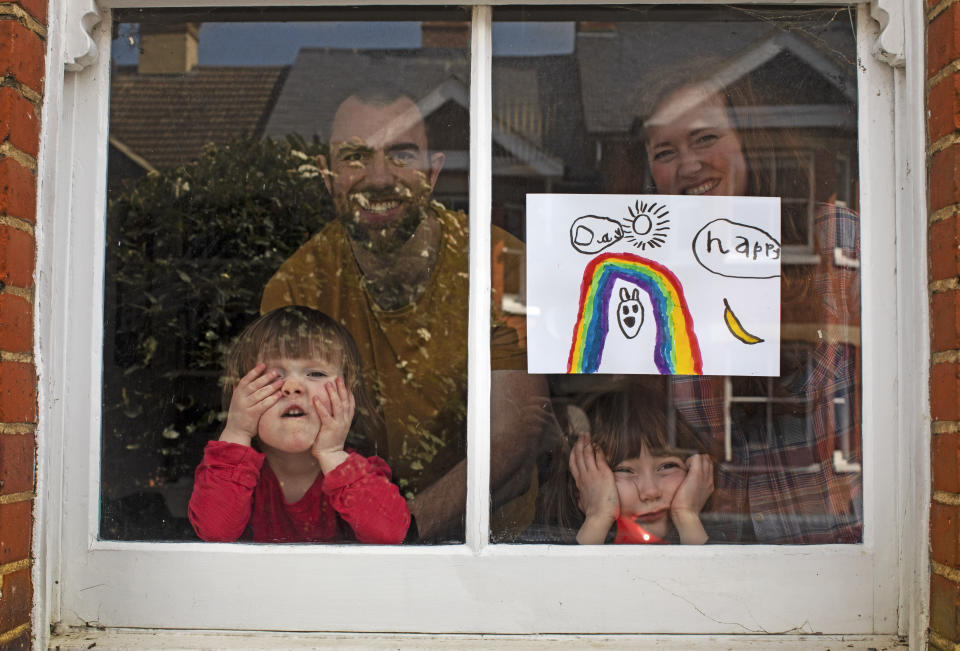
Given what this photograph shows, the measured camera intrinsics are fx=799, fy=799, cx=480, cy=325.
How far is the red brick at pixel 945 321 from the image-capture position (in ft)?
4.55

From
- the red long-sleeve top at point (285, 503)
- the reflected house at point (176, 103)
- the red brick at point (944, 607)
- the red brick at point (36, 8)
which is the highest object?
the reflected house at point (176, 103)

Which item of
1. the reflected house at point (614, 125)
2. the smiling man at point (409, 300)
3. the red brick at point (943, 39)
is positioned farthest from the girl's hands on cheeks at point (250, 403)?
the red brick at point (943, 39)

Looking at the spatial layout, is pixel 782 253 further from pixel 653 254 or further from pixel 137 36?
pixel 137 36

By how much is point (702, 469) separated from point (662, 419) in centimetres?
15

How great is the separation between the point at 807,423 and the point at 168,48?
6.52 feet

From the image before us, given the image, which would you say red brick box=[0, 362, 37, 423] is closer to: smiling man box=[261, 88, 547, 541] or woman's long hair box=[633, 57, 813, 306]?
smiling man box=[261, 88, 547, 541]

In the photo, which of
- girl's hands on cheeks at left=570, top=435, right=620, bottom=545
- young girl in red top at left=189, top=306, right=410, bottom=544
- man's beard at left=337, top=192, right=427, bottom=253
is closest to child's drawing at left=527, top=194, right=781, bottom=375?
girl's hands on cheeks at left=570, top=435, right=620, bottom=545

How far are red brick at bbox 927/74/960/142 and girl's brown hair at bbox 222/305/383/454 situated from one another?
4.59 feet

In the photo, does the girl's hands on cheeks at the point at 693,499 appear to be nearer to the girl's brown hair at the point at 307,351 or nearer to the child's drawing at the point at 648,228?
the child's drawing at the point at 648,228

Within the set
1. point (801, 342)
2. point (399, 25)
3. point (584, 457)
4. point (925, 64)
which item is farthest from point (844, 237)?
point (399, 25)

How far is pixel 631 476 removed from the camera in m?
1.89

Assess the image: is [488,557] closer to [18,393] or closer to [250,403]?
[250,403]

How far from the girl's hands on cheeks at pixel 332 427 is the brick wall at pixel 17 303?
0.64m

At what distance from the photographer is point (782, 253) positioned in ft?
5.81
